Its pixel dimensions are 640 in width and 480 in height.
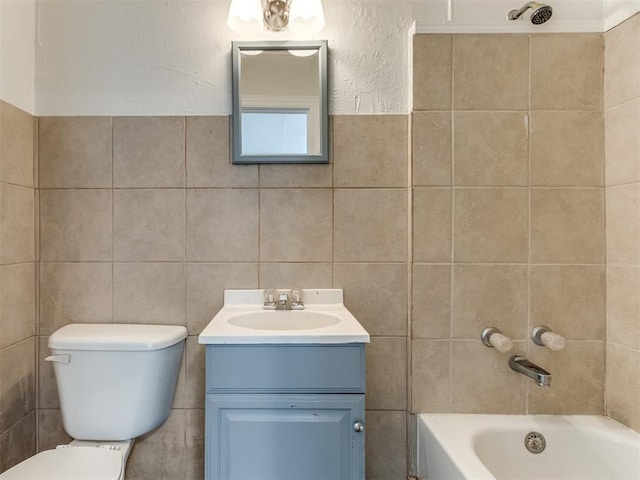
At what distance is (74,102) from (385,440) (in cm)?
183

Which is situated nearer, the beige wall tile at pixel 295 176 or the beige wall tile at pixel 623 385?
the beige wall tile at pixel 623 385

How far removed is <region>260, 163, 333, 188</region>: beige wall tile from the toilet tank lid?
0.67 metres

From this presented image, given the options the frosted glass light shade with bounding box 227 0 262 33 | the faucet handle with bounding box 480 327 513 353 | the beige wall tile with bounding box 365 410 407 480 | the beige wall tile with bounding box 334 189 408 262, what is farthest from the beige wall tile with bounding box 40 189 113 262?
the faucet handle with bounding box 480 327 513 353

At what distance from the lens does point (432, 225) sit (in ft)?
4.46

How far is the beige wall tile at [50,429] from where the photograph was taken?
1.42 meters

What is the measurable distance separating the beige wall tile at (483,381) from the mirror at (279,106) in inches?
36.9

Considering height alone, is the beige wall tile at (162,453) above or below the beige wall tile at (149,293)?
below

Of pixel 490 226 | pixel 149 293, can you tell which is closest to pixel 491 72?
pixel 490 226

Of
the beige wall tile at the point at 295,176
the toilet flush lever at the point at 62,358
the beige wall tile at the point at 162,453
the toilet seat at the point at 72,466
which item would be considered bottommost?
the beige wall tile at the point at 162,453

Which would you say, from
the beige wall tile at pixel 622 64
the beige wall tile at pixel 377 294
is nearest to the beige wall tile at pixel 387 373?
the beige wall tile at pixel 377 294

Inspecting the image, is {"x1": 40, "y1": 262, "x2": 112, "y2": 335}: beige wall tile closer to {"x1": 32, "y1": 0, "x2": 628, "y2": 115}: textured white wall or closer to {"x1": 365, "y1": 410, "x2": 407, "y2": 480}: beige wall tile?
{"x1": 32, "y1": 0, "x2": 628, "y2": 115}: textured white wall

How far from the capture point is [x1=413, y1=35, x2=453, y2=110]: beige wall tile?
4.44ft

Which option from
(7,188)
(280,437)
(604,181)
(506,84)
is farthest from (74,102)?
(604,181)

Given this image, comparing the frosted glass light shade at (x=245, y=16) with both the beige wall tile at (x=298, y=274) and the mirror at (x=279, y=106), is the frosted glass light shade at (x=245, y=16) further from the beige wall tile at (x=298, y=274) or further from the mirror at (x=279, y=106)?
the beige wall tile at (x=298, y=274)
